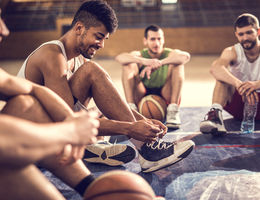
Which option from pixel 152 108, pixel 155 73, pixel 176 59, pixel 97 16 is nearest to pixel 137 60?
pixel 155 73

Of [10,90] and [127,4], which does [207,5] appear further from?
[10,90]

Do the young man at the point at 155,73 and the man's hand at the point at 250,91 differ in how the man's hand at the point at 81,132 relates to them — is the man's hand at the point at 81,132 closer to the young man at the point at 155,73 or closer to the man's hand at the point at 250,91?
the man's hand at the point at 250,91

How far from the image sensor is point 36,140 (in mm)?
994

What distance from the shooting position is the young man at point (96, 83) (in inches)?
81.5

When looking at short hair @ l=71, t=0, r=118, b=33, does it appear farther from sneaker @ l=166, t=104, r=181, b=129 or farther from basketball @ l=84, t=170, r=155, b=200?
sneaker @ l=166, t=104, r=181, b=129

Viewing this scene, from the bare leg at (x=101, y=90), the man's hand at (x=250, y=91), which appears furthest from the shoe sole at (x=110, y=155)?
the man's hand at (x=250, y=91)

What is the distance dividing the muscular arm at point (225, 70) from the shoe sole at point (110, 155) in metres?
1.24

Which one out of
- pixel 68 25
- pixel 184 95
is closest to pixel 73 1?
pixel 68 25

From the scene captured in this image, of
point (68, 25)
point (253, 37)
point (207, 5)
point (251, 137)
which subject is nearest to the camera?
point (251, 137)

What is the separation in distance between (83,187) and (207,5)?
9365 millimetres

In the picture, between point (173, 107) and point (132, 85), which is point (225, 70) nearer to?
point (173, 107)

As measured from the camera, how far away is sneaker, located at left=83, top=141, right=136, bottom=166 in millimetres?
2443

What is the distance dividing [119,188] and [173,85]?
232 centimetres

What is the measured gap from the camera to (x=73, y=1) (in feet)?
33.9
